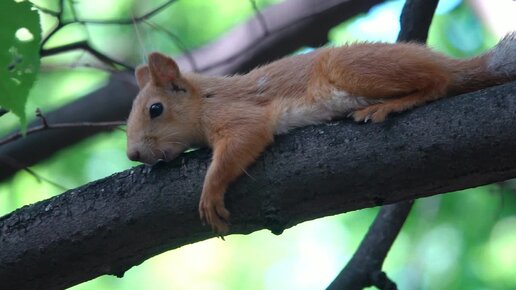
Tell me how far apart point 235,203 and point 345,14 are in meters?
2.50

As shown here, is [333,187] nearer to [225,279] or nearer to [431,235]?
[431,235]

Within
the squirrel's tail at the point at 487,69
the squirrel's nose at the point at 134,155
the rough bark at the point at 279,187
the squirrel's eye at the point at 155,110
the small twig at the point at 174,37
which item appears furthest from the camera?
the small twig at the point at 174,37

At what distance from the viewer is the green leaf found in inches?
→ 124

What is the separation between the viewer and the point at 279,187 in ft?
10.7

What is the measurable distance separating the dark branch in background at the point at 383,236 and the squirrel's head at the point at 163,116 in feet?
3.49

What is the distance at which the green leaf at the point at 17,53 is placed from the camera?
3.15 meters

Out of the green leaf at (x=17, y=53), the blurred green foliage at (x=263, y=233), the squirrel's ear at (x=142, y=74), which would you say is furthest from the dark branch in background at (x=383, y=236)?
the green leaf at (x=17, y=53)

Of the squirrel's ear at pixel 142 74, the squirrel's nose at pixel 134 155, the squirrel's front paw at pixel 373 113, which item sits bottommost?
the squirrel's front paw at pixel 373 113

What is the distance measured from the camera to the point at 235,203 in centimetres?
339

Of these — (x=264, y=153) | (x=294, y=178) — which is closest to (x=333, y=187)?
(x=294, y=178)

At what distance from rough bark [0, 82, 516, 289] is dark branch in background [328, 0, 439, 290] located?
1.10 metres

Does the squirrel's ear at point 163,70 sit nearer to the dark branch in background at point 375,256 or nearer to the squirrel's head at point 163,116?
the squirrel's head at point 163,116

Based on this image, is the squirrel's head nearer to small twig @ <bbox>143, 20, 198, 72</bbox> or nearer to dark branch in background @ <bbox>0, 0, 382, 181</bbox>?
small twig @ <bbox>143, 20, 198, 72</bbox>

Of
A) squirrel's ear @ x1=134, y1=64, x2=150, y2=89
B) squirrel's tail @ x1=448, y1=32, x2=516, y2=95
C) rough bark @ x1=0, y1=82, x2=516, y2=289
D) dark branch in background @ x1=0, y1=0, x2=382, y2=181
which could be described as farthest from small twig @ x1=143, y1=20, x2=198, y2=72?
squirrel's tail @ x1=448, y1=32, x2=516, y2=95
